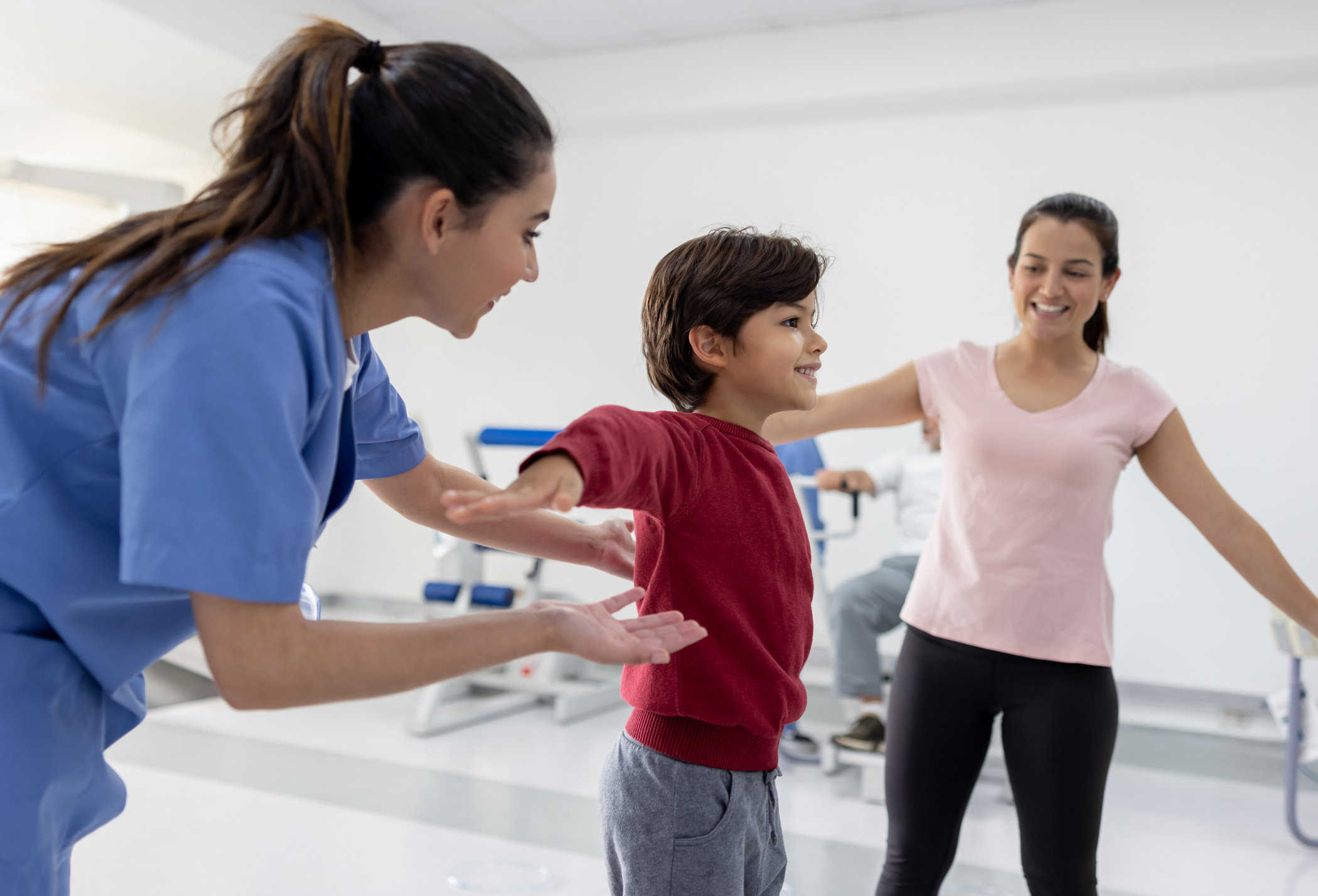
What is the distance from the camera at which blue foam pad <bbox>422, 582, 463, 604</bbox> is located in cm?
410

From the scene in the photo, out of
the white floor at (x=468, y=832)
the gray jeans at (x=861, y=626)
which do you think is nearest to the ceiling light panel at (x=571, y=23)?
the gray jeans at (x=861, y=626)

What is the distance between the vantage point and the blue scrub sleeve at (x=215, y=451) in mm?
666

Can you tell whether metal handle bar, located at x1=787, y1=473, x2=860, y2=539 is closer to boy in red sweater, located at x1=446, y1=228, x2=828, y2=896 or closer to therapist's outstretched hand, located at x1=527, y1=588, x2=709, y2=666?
boy in red sweater, located at x1=446, y1=228, x2=828, y2=896

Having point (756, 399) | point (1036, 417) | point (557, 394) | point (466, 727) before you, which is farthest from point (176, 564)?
point (557, 394)

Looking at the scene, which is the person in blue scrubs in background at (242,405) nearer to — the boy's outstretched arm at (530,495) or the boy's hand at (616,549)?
the boy's outstretched arm at (530,495)

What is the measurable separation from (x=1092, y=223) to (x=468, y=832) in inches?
83.1

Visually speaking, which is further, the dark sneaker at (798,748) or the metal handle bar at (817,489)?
the dark sneaker at (798,748)

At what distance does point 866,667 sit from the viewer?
11.4ft

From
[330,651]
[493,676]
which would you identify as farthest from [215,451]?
[493,676]

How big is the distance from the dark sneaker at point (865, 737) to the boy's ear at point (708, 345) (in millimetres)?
2418

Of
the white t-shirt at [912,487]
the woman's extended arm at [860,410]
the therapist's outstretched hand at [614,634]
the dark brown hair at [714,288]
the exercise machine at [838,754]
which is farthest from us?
the white t-shirt at [912,487]

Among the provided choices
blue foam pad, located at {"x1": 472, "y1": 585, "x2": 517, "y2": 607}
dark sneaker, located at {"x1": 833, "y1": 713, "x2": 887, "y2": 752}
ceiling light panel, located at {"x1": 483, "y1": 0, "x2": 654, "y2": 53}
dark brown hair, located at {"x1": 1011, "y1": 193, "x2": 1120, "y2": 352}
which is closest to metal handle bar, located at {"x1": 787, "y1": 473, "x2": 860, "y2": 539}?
dark sneaker, located at {"x1": 833, "y1": 713, "x2": 887, "y2": 752}

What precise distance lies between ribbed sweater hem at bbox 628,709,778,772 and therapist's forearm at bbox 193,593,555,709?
26 cm

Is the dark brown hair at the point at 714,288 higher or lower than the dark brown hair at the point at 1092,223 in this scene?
lower
